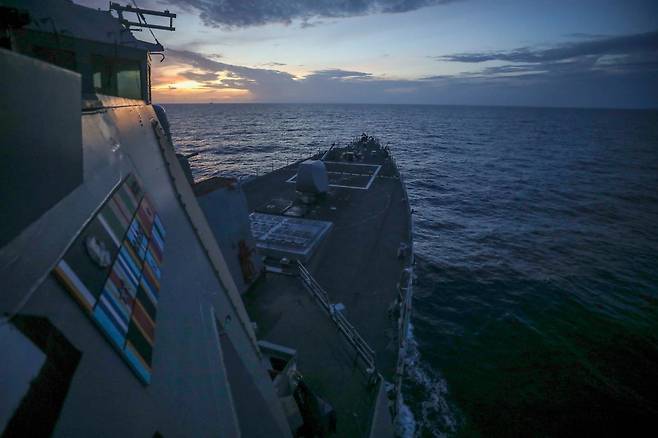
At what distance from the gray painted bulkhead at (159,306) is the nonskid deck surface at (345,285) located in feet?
24.6

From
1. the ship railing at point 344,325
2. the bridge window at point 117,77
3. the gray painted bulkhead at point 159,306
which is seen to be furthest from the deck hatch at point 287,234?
the gray painted bulkhead at point 159,306

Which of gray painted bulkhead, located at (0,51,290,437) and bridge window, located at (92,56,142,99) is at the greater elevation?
bridge window, located at (92,56,142,99)

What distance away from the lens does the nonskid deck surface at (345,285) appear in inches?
474

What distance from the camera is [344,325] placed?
42.8ft

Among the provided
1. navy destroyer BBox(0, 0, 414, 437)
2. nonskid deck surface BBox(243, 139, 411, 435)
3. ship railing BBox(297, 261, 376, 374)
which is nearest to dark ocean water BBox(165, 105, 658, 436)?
nonskid deck surface BBox(243, 139, 411, 435)

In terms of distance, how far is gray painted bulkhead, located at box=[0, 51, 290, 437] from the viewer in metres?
1.36

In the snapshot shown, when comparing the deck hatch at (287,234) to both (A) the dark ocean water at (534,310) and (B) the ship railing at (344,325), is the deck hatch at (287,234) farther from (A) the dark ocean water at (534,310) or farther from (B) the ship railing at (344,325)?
(A) the dark ocean water at (534,310)

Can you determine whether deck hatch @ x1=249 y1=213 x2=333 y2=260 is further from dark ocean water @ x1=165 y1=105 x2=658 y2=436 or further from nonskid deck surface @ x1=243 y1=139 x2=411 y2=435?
dark ocean water @ x1=165 y1=105 x2=658 y2=436

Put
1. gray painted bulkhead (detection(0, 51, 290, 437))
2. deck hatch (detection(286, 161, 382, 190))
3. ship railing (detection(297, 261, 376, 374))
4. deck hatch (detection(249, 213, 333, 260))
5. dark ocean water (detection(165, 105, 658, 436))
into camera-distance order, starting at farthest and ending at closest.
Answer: deck hatch (detection(286, 161, 382, 190))
deck hatch (detection(249, 213, 333, 260))
dark ocean water (detection(165, 105, 658, 436))
ship railing (detection(297, 261, 376, 374))
gray painted bulkhead (detection(0, 51, 290, 437))

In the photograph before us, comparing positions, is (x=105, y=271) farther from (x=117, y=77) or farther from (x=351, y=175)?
(x=351, y=175)

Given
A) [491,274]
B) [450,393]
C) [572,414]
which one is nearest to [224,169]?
[491,274]

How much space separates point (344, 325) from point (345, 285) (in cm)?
411

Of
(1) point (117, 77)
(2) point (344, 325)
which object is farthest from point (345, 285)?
(1) point (117, 77)

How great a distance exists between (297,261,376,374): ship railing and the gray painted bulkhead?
7.00 m
